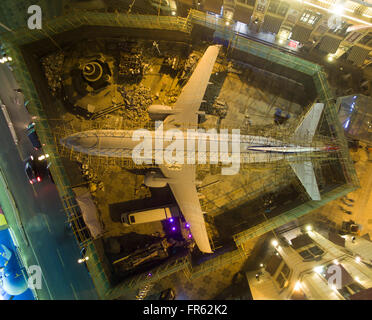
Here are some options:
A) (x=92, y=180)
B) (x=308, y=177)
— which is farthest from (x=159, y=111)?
(x=308, y=177)

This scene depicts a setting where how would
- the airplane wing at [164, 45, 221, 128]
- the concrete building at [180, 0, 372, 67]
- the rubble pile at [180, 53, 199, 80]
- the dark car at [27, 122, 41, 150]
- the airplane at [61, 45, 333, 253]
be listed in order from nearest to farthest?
the concrete building at [180, 0, 372, 67], the airplane at [61, 45, 333, 253], the dark car at [27, 122, 41, 150], the airplane wing at [164, 45, 221, 128], the rubble pile at [180, 53, 199, 80]

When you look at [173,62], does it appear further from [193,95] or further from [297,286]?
[297,286]

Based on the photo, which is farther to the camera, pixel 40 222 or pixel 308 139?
pixel 40 222

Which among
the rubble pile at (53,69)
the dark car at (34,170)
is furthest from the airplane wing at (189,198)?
the rubble pile at (53,69)

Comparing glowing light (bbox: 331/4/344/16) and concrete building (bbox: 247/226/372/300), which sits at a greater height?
glowing light (bbox: 331/4/344/16)

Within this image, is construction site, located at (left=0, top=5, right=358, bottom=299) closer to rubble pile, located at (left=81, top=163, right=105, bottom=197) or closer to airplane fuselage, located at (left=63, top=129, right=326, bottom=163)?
rubble pile, located at (left=81, top=163, right=105, bottom=197)

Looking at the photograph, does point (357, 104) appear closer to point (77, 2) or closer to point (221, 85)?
point (221, 85)

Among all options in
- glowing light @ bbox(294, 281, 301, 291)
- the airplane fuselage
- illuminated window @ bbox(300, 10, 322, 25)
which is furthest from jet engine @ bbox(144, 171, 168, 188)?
illuminated window @ bbox(300, 10, 322, 25)
